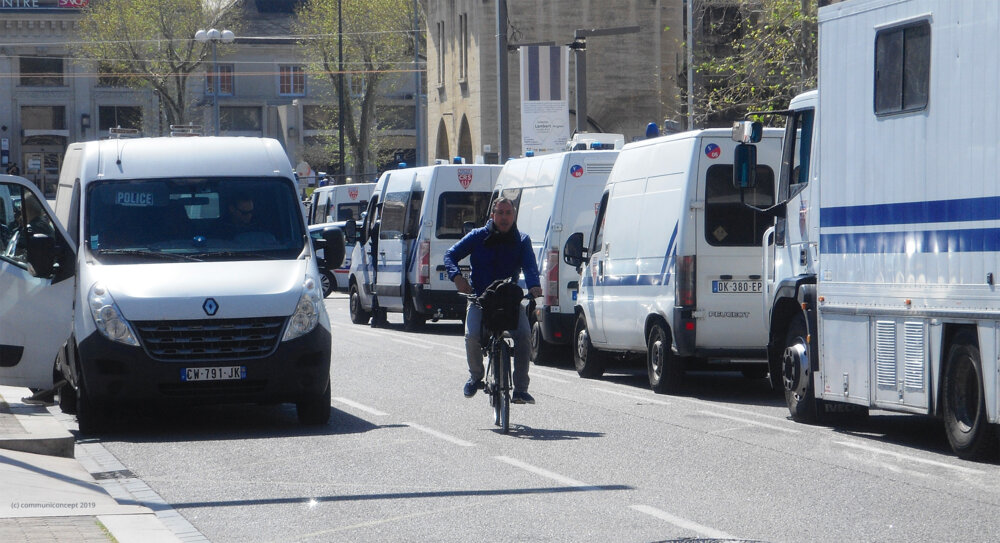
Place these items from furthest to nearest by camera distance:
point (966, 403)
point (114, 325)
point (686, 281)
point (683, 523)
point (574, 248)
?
point (574, 248) → point (686, 281) → point (114, 325) → point (966, 403) → point (683, 523)

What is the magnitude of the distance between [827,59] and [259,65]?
84889 mm

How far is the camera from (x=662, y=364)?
16125 mm

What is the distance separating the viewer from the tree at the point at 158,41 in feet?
259

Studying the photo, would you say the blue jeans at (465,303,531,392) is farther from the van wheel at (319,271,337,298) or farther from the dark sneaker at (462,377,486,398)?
the van wheel at (319,271,337,298)

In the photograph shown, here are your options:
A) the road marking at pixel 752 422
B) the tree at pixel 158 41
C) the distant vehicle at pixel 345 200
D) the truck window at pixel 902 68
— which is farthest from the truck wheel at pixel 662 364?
the tree at pixel 158 41

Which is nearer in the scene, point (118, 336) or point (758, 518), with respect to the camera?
point (758, 518)

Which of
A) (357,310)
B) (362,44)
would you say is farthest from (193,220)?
(362,44)

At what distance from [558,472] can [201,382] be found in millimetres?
3414

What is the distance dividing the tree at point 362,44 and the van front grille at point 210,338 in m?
60.4

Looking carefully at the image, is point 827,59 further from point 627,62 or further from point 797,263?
point 627,62

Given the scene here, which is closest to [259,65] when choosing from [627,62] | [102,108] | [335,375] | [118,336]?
[102,108]

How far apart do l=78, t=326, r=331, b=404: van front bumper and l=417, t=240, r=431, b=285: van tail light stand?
13154 mm

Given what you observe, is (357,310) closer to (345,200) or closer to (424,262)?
(424,262)

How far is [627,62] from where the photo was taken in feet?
197
